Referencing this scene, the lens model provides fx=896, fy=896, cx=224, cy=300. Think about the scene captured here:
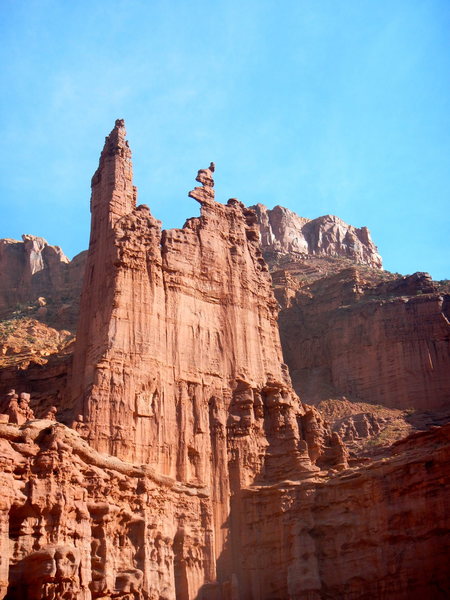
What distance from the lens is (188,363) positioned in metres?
42.7

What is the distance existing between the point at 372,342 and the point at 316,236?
4846 cm

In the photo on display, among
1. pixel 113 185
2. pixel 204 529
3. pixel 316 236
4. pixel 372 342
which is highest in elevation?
pixel 316 236

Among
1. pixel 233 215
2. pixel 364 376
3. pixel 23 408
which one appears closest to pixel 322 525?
pixel 23 408

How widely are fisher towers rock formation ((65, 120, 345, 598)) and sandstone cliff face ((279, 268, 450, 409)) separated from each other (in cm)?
1957

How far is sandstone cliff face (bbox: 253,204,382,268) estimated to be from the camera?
112000 mm

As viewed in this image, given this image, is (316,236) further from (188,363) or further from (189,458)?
(189,458)

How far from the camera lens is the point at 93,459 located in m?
33.8

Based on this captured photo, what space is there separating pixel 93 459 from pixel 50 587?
20.9 feet

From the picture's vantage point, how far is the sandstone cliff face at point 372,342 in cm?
6594

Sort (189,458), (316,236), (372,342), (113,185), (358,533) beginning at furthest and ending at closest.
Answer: (316,236) < (372,342) < (113,185) < (189,458) < (358,533)

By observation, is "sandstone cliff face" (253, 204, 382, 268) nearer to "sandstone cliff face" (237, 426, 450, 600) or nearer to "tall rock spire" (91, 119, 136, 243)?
"tall rock spire" (91, 119, 136, 243)

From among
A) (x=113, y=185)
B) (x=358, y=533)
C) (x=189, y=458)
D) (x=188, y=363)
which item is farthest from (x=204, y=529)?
(x=113, y=185)

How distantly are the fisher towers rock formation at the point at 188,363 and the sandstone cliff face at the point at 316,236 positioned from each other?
62117 millimetres

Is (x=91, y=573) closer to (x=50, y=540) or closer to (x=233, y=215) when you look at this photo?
(x=50, y=540)
